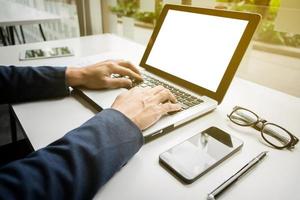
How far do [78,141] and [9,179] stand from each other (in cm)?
11

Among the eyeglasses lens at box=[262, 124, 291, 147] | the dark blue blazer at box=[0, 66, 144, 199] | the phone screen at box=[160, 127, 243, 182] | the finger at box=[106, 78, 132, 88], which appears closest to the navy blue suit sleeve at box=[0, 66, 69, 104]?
the finger at box=[106, 78, 132, 88]

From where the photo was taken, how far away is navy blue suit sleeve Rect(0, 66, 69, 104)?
64 centimetres

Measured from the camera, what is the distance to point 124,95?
57cm

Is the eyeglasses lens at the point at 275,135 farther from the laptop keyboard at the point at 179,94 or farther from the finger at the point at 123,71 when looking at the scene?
the finger at the point at 123,71

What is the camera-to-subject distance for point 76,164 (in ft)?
1.23

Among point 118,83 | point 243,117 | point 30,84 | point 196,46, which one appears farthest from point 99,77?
point 243,117

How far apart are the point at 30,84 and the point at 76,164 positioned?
0.37 meters

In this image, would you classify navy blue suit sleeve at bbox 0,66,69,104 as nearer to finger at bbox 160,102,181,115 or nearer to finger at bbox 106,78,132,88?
finger at bbox 106,78,132,88

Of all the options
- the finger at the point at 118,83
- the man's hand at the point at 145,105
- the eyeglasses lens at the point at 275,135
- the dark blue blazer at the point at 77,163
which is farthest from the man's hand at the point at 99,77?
the eyeglasses lens at the point at 275,135

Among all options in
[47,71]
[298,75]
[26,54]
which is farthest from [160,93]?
[26,54]

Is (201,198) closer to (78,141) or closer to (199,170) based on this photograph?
(199,170)

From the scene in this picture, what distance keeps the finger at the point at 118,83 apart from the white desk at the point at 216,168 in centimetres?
10

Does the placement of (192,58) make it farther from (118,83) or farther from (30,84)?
(30,84)

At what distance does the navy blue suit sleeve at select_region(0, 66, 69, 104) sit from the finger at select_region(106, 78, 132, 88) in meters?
0.12
